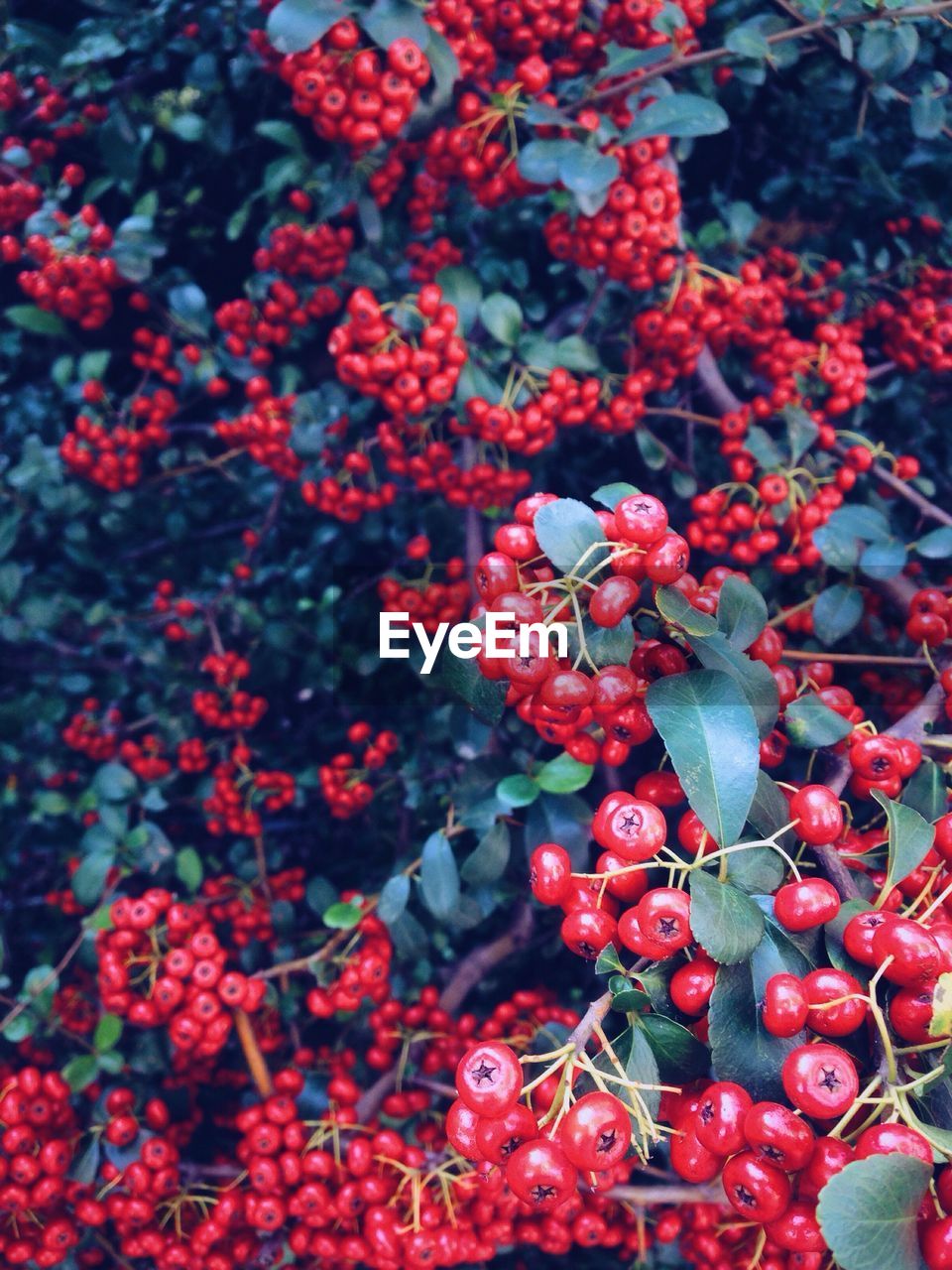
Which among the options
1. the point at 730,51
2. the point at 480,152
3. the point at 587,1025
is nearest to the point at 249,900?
the point at 587,1025

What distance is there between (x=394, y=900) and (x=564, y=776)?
532 millimetres

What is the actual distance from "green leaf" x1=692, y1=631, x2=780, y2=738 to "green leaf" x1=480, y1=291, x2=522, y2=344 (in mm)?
1358

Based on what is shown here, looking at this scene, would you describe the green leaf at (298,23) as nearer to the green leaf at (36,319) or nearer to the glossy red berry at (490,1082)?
the green leaf at (36,319)

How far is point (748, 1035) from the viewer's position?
1.06m

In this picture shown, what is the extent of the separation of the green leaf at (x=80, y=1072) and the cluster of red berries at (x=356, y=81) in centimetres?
239

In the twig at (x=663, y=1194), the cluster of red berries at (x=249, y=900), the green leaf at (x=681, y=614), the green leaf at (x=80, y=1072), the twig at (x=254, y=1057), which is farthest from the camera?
the cluster of red berries at (x=249, y=900)

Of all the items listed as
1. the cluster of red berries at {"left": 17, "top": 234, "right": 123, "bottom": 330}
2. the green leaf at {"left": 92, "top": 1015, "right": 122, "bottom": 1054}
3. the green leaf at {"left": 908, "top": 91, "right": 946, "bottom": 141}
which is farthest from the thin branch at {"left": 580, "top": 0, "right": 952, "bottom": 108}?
the green leaf at {"left": 92, "top": 1015, "right": 122, "bottom": 1054}

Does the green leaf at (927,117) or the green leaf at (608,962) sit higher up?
the green leaf at (927,117)

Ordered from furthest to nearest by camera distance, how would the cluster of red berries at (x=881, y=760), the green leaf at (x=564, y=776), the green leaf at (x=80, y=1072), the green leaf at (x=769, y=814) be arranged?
the green leaf at (x=80, y=1072) → the green leaf at (x=564, y=776) → the cluster of red berries at (x=881, y=760) → the green leaf at (x=769, y=814)

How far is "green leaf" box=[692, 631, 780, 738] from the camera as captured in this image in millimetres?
1226

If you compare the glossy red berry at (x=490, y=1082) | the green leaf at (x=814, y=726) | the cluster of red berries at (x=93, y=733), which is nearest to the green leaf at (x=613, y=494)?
the green leaf at (x=814, y=726)

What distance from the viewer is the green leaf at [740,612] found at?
4.39 ft

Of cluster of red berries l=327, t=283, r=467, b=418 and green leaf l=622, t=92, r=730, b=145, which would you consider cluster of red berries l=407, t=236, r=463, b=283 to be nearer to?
cluster of red berries l=327, t=283, r=467, b=418

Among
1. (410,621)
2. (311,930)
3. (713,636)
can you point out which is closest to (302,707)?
(311,930)
